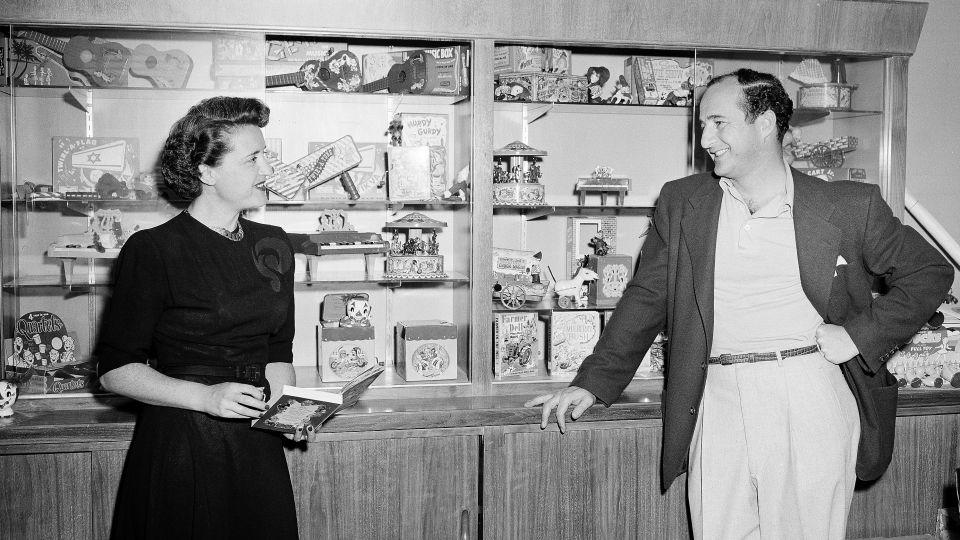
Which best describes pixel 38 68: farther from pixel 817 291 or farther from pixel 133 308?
pixel 817 291

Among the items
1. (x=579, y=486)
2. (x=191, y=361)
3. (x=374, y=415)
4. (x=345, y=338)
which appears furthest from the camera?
(x=345, y=338)

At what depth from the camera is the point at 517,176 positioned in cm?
328

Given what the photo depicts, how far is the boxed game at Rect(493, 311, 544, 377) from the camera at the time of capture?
315 cm

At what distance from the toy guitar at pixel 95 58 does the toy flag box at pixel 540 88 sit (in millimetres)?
1388

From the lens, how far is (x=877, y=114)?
3.28m

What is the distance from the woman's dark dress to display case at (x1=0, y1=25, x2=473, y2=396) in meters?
0.97

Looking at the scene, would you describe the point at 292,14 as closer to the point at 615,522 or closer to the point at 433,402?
the point at 433,402

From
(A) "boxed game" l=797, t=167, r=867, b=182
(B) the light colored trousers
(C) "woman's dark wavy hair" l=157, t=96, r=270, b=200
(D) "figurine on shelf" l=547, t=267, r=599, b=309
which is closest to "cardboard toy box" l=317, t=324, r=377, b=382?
(D) "figurine on shelf" l=547, t=267, r=599, b=309

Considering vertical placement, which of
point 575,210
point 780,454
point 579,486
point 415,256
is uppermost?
point 575,210

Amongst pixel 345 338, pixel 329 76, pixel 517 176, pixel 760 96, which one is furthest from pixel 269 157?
pixel 760 96

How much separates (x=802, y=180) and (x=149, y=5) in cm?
220

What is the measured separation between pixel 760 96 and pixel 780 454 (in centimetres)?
103

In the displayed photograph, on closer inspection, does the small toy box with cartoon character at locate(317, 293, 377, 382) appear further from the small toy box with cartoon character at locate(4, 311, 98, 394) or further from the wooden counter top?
the small toy box with cartoon character at locate(4, 311, 98, 394)

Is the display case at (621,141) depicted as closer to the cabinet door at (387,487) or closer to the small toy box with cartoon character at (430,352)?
the small toy box with cartoon character at (430,352)
